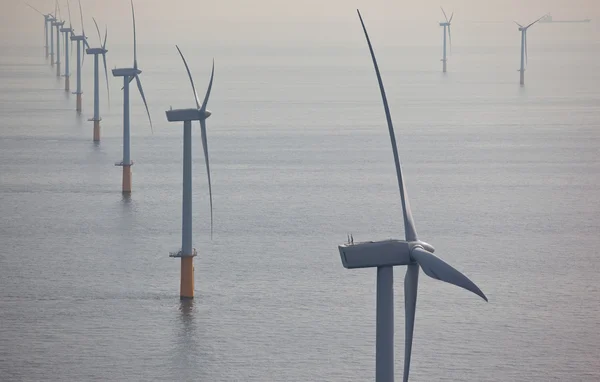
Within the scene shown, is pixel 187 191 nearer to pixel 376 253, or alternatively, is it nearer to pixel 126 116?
Result: pixel 376 253

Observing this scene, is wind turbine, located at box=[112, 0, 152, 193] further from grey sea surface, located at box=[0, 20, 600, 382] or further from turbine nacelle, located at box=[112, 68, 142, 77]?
grey sea surface, located at box=[0, 20, 600, 382]

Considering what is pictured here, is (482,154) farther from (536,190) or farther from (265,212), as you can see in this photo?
(265,212)

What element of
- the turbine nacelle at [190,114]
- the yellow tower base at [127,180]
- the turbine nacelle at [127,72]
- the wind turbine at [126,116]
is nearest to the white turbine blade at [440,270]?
the turbine nacelle at [190,114]

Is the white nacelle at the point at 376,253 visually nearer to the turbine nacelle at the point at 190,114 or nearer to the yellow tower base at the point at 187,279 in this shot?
the yellow tower base at the point at 187,279

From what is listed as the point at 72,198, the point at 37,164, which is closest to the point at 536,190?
the point at 72,198

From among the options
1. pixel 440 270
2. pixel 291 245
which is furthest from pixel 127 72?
pixel 440 270

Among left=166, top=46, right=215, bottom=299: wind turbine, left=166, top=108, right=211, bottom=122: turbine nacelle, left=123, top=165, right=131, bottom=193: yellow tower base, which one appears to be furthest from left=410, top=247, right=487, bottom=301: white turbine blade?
left=123, top=165, right=131, bottom=193: yellow tower base

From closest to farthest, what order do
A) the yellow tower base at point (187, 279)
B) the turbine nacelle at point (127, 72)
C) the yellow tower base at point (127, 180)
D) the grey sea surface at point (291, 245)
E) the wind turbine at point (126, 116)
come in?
the grey sea surface at point (291, 245)
the yellow tower base at point (187, 279)
the turbine nacelle at point (127, 72)
the wind turbine at point (126, 116)
the yellow tower base at point (127, 180)
